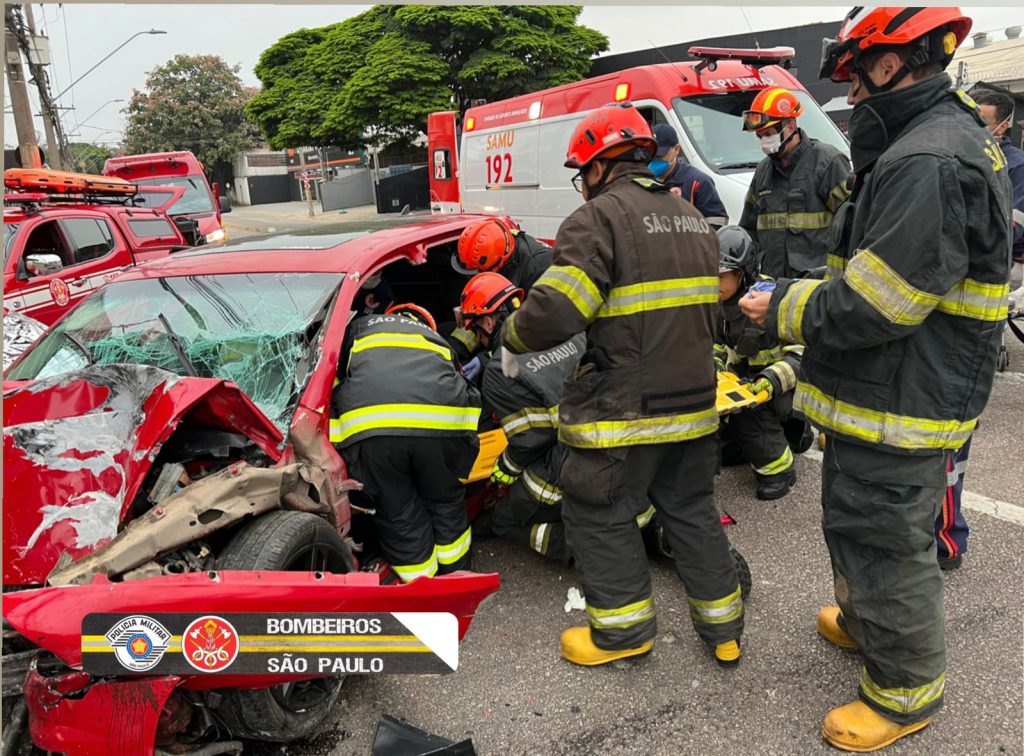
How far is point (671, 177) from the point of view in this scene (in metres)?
5.23

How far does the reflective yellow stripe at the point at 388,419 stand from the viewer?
265 cm

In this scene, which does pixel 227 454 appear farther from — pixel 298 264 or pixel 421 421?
pixel 298 264

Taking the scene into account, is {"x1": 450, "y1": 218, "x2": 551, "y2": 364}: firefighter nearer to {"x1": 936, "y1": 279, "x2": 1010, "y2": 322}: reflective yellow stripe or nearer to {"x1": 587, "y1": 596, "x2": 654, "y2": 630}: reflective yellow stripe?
{"x1": 587, "y1": 596, "x2": 654, "y2": 630}: reflective yellow stripe

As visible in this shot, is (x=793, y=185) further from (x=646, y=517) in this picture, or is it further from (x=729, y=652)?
(x=729, y=652)

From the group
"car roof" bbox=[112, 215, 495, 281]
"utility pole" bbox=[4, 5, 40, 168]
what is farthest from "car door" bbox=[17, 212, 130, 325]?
"utility pole" bbox=[4, 5, 40, 168]

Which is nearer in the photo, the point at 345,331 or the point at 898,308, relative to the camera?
the point at 898,308

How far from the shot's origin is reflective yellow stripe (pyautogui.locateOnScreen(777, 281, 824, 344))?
2.07 m

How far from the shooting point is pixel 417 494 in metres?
2.94

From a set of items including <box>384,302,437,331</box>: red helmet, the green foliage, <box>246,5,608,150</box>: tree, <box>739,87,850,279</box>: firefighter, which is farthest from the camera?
the green foliage

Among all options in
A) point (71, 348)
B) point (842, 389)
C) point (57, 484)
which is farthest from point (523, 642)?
point (71, 348)

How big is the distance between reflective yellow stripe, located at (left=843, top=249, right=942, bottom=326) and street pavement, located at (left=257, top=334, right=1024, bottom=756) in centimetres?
132

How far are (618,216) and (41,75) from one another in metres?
22.6

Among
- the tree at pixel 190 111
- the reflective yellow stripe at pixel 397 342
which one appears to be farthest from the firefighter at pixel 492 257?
the tree at pixel 190 111

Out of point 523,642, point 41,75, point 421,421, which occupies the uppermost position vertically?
point 41,75
